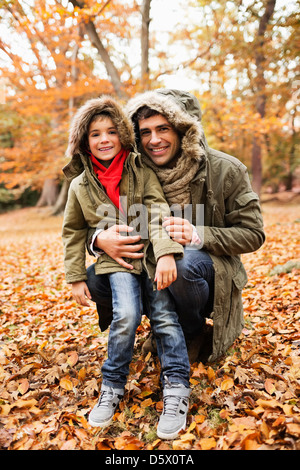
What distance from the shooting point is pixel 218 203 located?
228cm

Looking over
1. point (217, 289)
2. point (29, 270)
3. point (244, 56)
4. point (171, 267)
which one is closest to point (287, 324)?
point (217, 289)

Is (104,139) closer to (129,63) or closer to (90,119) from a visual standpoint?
(90,119)

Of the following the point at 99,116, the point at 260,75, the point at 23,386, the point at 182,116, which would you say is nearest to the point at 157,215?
the point at 182,116

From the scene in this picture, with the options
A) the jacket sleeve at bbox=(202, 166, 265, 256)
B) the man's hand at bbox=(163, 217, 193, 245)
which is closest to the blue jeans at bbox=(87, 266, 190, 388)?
the man's hand at bbox=(163, 217, 193, 245)

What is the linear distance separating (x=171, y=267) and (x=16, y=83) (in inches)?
410

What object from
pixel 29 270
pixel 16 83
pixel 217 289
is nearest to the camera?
pixel 217 289

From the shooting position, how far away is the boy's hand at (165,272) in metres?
1.95

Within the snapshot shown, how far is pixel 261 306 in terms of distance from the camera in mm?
3314

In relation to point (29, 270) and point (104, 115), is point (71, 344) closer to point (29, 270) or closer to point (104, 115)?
point (104, 115)

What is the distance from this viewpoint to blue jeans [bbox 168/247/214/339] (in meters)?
2.04

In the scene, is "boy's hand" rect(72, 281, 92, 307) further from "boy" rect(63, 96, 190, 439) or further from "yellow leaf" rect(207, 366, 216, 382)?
"yellow leaf" rect(207, 366, 216, 382)

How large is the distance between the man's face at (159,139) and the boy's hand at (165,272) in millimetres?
756

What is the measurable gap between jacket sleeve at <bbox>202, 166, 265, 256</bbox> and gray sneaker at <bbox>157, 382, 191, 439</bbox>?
87 cm

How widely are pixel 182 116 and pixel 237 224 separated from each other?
2.69ft
